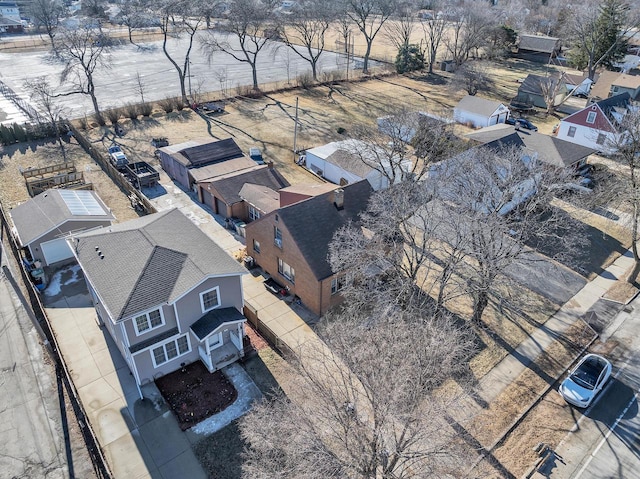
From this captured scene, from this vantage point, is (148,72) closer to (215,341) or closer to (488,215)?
(215,341)

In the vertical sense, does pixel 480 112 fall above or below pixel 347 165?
above

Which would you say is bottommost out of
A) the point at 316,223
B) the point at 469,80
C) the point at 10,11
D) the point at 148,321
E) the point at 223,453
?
the point at 223,453

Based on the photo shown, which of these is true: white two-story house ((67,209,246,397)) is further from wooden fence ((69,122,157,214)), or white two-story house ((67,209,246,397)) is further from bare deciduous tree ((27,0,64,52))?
bare deciduous tree ((27,0,64,52))

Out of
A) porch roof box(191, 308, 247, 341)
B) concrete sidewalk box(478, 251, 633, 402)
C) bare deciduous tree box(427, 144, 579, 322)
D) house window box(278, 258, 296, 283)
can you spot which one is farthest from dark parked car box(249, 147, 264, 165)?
concrete sidewalk box(478, 251, 633, 402)

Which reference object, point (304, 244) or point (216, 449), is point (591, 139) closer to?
point (304, 244)

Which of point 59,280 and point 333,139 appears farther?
point 333,139

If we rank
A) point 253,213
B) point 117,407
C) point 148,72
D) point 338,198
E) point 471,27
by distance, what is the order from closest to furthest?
1. point 117,407
2. point 338,198
3. point 253,213
4. point 148,72
5. point 471,27

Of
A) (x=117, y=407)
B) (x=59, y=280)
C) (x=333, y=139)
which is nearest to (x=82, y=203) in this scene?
(x=59, y=280)
